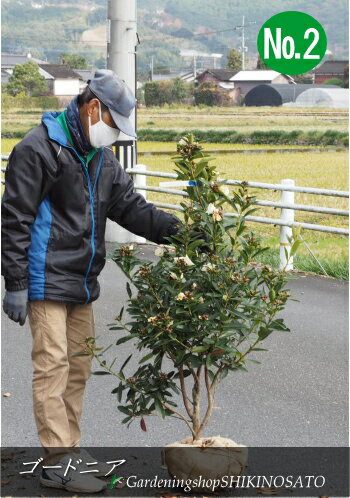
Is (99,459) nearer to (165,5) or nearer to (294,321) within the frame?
(294,321)

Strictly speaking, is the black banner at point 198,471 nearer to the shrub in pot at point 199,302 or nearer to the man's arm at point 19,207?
the shrub in pot at point 199,302

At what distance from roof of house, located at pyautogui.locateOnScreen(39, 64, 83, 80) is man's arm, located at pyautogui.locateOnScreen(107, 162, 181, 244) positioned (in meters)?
35.0

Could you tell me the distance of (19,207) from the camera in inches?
174

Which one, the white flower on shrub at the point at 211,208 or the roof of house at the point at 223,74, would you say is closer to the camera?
the white flower on shrub at the point at 211,208

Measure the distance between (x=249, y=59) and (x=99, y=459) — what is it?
51102 millimetres

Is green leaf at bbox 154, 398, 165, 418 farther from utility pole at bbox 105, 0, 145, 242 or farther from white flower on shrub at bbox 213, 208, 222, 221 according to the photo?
utility pole at bbox 105, 0, 145, 242

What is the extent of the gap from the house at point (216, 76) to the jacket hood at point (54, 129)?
142ft

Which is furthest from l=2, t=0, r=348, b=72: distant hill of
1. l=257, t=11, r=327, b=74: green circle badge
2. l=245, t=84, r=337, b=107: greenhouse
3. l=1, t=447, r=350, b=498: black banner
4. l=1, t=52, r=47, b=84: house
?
l=1, t=447, r=350, b=498: black banner

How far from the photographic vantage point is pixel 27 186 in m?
4.43

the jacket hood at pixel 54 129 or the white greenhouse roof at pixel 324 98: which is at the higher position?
the jacket hood at pixel 54 129

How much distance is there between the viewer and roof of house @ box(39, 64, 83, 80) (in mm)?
41438

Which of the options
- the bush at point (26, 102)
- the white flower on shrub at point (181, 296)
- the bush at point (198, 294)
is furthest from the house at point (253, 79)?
the white flower on shrub at point (181, 296)

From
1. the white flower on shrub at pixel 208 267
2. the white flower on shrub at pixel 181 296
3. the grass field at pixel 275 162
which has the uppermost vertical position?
the white flower on shrub at pixel 208 267

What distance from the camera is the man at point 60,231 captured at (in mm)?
4438
